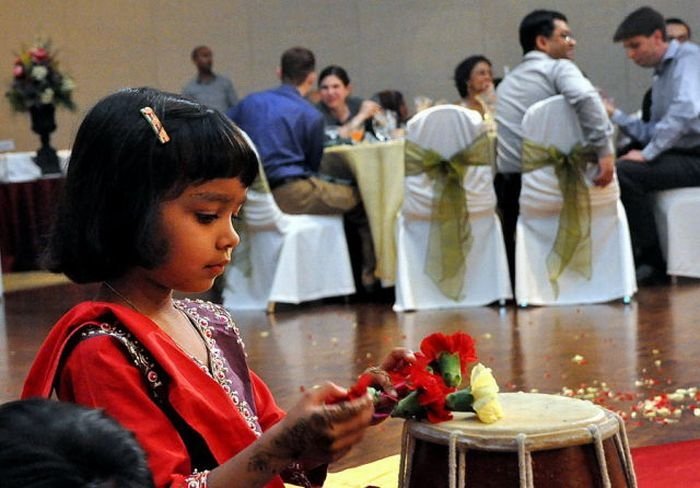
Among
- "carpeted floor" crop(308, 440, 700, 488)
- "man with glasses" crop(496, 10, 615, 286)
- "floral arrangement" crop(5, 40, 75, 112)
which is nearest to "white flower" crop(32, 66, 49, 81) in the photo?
"floral arrangement" crop(5, 40, 75, 112)

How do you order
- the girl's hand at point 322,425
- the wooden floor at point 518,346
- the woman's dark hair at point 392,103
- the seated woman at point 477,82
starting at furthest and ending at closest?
the woman's dark hair at point 392,103
the seated woman at point 477,82
the wooden floor at point 518,346
the girl's hand at point 322,425

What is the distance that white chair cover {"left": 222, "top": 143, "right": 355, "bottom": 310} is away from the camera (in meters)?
7.12

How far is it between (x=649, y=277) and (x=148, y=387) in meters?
5.78

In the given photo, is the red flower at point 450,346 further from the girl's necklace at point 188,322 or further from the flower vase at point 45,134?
the flower vase at point 45,134

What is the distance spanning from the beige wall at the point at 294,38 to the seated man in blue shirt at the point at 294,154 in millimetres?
4714

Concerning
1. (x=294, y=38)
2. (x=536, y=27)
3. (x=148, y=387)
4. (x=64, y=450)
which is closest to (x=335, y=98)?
(x=536, y=27)

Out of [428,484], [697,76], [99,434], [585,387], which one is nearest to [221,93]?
[697,76]

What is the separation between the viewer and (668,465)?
10.2ft

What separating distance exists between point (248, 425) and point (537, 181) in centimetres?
491

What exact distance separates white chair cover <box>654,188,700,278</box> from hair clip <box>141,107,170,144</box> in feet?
18.5

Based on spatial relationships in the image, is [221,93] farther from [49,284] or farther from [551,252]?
[551,252]

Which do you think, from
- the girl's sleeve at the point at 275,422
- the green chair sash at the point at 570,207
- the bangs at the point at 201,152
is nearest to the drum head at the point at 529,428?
the girl's sleeve at the point at 275,422

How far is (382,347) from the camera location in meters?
5.43

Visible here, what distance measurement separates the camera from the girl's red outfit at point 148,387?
179 cm
